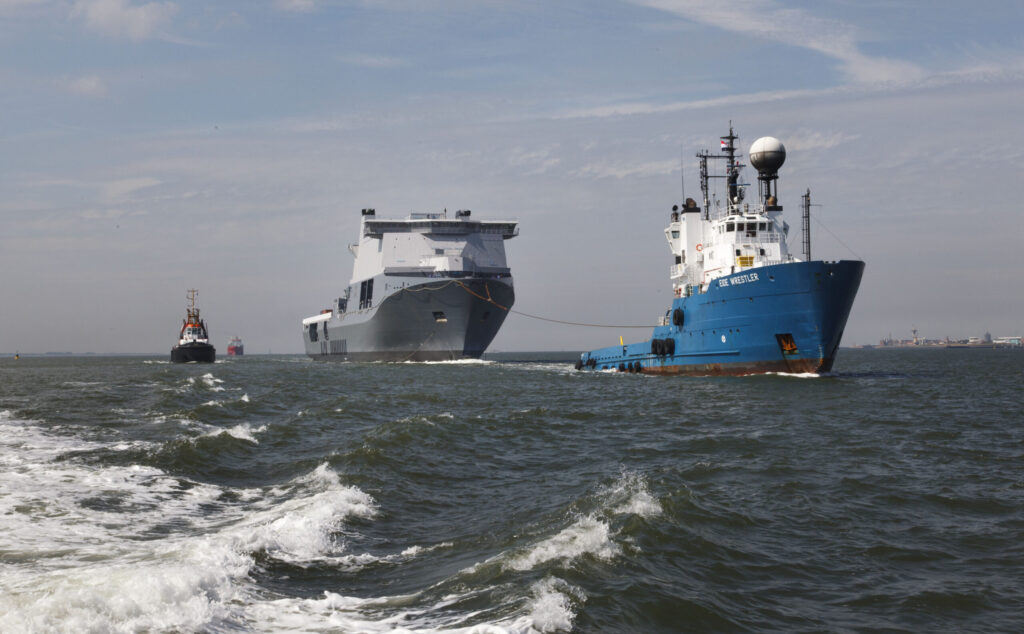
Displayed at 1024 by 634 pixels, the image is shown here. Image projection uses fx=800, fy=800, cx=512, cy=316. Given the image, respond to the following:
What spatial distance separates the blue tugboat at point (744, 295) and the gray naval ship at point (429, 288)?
13568mm

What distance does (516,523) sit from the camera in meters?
11.2

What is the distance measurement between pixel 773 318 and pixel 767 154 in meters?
11.1

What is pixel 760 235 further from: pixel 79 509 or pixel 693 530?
pixel 79 509

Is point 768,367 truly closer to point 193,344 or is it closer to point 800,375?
point 800,375

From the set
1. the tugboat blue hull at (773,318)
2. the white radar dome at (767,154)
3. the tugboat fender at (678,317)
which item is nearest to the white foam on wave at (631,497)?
the tugboat blue hull at (773,318)

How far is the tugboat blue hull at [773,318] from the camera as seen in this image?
33.6m

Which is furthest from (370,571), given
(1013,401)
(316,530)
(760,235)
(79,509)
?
(760,235)

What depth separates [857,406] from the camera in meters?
25.3

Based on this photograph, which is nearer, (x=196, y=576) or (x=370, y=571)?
(x=196, y=576)

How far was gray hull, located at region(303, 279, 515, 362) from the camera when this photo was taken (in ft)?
194

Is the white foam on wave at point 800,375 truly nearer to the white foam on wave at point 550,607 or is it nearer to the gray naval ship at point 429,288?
the gray naval ship at point 429,288

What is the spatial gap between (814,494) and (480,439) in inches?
360

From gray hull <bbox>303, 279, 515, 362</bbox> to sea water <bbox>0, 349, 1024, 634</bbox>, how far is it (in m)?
35.8

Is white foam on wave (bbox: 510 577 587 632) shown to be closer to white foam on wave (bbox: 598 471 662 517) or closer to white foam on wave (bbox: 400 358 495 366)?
white foam on wave (bbox: 598 471 662 517)
